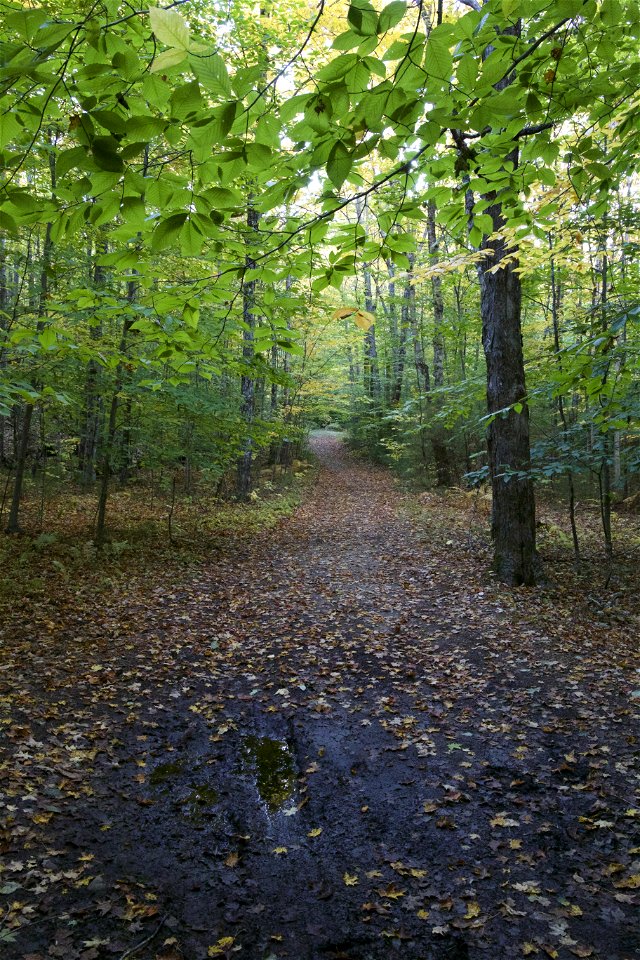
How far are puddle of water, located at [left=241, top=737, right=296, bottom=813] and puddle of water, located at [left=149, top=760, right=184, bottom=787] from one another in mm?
522

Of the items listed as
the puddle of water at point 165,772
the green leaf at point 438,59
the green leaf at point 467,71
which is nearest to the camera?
the green leaf at point 438,59

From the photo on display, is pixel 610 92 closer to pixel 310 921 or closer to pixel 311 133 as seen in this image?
pixel 311 133

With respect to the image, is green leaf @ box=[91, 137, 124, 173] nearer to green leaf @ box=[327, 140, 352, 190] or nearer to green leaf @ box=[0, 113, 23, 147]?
green leaf @ box=[0, 113, 23, 147]

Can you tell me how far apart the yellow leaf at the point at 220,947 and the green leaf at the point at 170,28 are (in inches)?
149

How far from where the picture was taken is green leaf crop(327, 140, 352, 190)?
67.7 inches

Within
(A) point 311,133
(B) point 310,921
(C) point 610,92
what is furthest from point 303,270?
(B) point 310,921

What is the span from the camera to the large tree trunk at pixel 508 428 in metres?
7.54

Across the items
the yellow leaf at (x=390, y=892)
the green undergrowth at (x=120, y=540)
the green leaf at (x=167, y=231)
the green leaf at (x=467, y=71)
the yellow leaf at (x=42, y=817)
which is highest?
the green leaf at (x=467, y=71)

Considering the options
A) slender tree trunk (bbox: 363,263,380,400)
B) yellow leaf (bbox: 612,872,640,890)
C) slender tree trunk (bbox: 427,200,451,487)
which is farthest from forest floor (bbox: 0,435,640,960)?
slender tree trunk (bbox: 363,263,380,400)

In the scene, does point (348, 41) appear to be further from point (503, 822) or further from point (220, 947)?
point (503, 822)

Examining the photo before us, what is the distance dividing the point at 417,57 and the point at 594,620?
6.68 meters

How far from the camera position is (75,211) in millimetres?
1892

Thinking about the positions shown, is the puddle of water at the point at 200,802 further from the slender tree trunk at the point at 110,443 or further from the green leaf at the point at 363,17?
the slender tree trunk at the point at 110,443

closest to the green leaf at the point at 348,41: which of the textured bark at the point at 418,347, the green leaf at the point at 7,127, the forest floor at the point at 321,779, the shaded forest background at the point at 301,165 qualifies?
the shaded forest background at the point at 301,165
